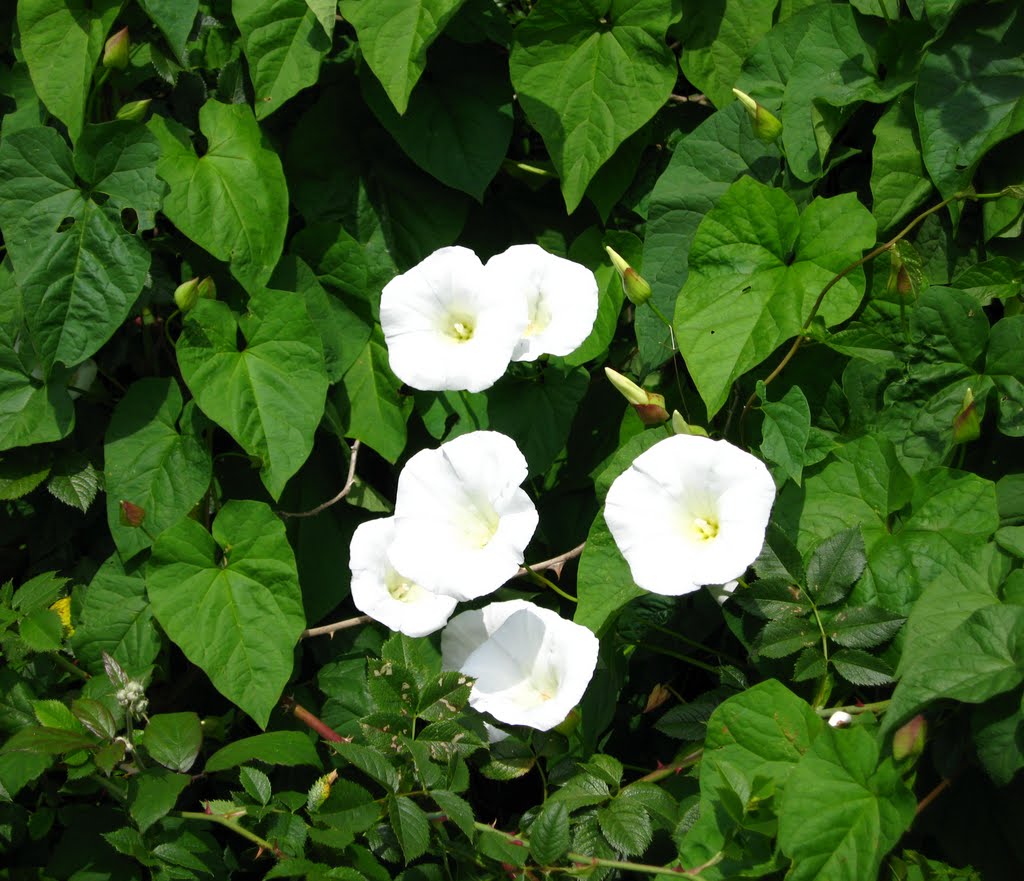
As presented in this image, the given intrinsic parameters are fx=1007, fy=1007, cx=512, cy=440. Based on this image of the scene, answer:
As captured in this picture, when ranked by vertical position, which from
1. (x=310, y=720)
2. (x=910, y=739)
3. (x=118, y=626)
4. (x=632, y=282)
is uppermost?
(x=632, y=282)

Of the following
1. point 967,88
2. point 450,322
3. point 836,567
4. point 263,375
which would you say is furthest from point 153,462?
point 967,88

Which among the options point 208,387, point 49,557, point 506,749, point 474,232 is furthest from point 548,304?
point 49,557

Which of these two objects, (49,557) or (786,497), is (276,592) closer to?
(49,557)

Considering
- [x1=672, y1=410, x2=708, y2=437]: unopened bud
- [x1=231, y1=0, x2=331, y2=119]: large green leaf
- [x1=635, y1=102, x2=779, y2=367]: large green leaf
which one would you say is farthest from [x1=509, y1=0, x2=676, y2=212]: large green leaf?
[x1=672, y1=410, x2=708, y2=437]: unopened bud

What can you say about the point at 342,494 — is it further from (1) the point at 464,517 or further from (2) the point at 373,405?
(1) the point at 464,517

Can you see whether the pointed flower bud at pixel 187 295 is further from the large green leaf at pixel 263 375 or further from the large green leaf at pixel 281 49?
the large green leaf at pixel 281 49
